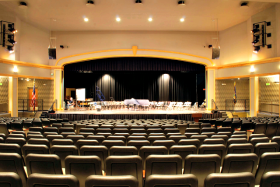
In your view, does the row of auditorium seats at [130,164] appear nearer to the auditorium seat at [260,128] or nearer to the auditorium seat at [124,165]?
the auditorium seat at [124,165]

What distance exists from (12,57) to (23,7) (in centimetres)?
364

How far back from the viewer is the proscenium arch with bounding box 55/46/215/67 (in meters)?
15.0

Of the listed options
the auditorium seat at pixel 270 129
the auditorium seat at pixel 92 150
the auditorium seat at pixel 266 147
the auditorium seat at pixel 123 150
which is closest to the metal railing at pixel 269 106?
the auditorium seat at pixel 270 129

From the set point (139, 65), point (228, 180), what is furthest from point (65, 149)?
point (139, 65)

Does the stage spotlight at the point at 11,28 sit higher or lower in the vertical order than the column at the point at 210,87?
higher

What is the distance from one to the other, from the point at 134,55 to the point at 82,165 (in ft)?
44.8

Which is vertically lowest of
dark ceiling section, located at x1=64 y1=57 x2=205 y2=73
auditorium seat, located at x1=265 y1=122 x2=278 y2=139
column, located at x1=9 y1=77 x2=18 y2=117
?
auditorium seat, located at x1=265 y1=122 x2=278 y2=139

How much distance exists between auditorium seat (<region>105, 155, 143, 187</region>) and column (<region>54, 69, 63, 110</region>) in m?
14.0

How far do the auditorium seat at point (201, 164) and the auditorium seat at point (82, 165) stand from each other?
0.95 metres

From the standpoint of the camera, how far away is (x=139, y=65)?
16.4 metres

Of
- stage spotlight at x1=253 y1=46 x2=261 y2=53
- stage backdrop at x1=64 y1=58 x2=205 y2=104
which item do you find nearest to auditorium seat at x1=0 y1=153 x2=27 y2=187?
stage spotlight at x1=253 y1=46 x2=261 y2=53

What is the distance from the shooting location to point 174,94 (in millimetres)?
19875

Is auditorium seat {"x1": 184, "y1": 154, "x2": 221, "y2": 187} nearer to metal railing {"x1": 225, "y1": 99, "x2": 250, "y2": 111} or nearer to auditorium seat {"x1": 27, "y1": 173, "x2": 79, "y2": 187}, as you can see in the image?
auditorium seat {"x1": 27, "y1": 173, "x2": 79, "y2": 187}

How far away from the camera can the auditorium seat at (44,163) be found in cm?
189
